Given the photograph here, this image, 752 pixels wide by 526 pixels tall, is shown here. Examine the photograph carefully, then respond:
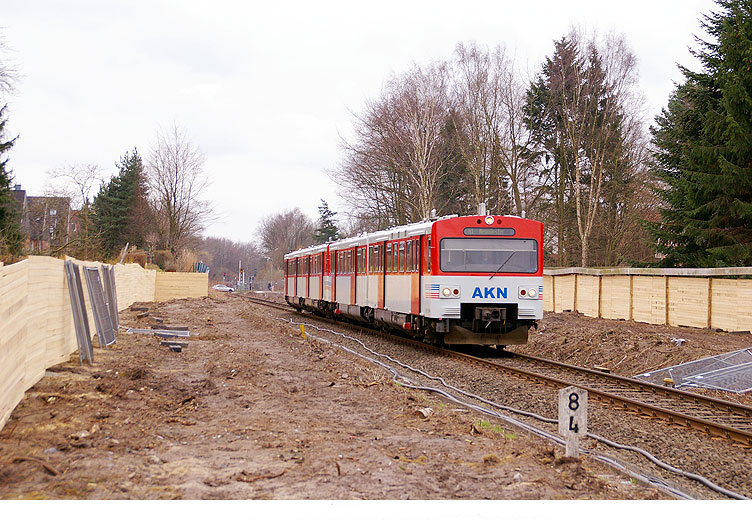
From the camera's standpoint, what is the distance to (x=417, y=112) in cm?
3878

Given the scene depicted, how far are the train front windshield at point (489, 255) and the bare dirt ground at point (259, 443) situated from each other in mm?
4450

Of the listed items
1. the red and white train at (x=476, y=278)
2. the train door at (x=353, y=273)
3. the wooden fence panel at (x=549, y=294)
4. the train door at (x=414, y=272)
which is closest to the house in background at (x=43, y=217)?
the train door at (x=353, y=273)

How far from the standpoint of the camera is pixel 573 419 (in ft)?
22.3

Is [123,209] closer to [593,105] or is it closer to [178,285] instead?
[178,285]

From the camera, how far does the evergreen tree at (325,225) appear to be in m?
84.9

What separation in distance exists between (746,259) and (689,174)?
3.08 meters

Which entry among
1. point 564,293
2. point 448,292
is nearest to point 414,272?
point 448,292

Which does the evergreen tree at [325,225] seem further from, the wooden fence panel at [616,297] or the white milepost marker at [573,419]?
the white milepost marker at [573,419]

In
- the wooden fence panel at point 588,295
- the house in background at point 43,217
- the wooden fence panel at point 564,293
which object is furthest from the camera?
the house in background at point 43,217

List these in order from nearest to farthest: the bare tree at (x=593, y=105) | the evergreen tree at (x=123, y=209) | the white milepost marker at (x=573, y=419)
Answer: the white milepost marker at (x=573, y=419) < the bare tree at (x=593, y=105) < the evergreen tree at (x=123, y=209)

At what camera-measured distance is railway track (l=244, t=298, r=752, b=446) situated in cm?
951

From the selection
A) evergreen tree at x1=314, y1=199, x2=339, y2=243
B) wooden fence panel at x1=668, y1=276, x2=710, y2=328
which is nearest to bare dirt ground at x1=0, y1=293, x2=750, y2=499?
wooden fence panel at x1=668, y1=276, x2=710, y2=328

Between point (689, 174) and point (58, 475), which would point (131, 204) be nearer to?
point (689, 174)
